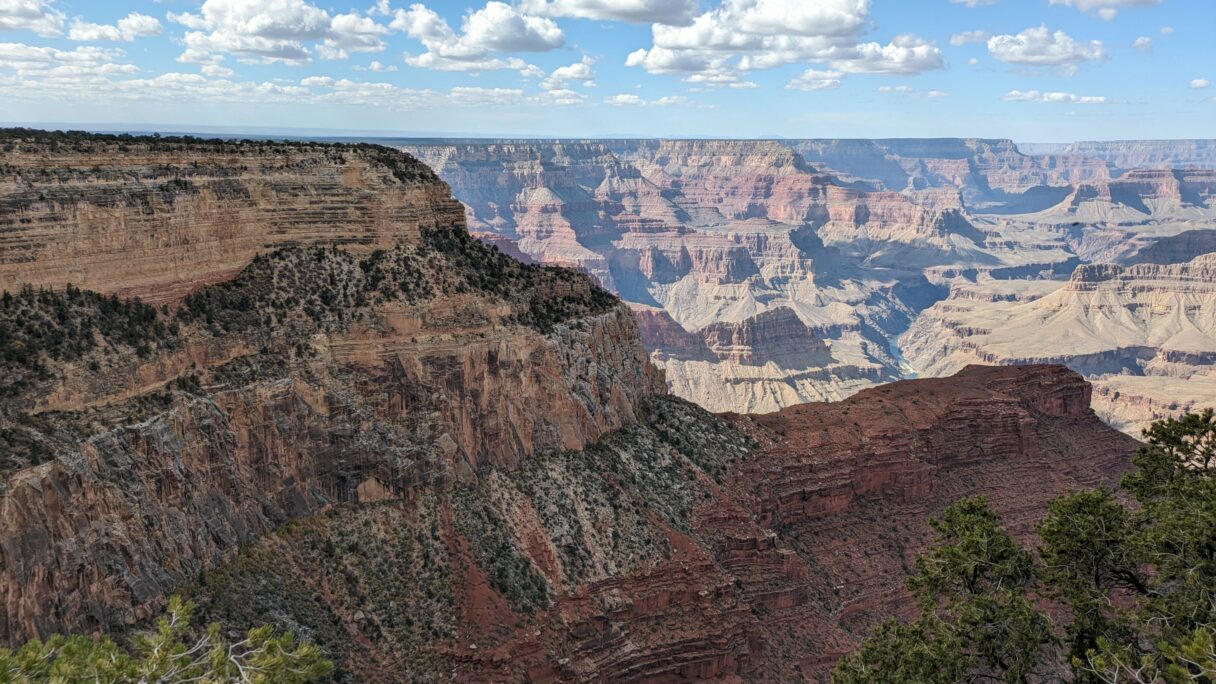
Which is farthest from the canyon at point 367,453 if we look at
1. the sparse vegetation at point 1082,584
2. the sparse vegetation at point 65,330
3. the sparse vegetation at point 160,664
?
the sparse vegetation at point 1082,584

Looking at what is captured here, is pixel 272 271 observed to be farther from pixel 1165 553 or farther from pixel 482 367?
pixel 1165 553

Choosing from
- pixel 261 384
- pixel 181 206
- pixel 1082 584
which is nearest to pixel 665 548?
pixel 261 384

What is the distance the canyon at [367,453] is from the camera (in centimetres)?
4166

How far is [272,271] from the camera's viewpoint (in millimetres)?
54062

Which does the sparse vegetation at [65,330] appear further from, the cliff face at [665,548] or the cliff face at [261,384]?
the cliff face at [665,548]

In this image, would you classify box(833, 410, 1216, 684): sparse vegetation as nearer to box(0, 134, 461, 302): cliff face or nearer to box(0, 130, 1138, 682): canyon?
box(0, 130, 1138, 682): canyon

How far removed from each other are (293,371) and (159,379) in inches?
270

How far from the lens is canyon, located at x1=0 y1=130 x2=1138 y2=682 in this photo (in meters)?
41.7

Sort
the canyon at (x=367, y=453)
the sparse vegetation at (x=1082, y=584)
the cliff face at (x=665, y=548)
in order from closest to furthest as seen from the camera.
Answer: the sparse vegetation at (x=1082, y=584)
the canyon at (x=367, y=453)
the cliff face at (x=665, y=548)

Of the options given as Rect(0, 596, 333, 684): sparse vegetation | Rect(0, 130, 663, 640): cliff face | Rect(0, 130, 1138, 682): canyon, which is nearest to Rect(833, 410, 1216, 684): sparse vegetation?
Rect(0, 596, 333, 684): sparse vegetation

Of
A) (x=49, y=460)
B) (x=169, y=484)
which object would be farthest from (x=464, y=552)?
(x=49, y=460)

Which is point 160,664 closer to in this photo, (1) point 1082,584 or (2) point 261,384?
(2) point 261,384

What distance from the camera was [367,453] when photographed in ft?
173

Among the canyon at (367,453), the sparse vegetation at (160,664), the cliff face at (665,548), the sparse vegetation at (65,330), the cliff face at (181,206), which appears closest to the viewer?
the sparse vegetation at (160,664)
